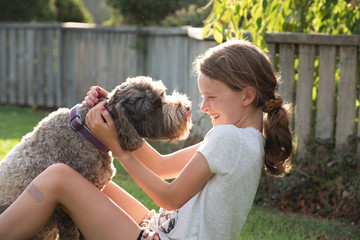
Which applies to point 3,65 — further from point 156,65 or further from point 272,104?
point 272,104

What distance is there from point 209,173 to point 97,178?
0.83 m

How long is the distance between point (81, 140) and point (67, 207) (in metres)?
0.47

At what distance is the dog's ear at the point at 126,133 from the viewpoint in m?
2.91

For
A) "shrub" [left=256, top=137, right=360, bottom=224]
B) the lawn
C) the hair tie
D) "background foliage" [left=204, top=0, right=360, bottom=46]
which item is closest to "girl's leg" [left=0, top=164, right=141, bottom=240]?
the hair tie

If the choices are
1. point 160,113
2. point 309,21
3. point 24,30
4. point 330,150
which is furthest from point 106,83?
point 160,113

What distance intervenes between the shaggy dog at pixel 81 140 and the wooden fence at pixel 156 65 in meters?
2.19

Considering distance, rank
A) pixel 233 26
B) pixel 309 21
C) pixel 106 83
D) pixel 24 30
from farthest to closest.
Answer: pixel 24 30 < pixel 106 83 < pixel 309 21 < pixel 233 26

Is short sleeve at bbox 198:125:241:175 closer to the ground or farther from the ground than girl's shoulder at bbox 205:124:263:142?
closer to the ground

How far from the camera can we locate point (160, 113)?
322cm

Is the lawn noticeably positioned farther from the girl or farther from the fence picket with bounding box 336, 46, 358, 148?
the girl

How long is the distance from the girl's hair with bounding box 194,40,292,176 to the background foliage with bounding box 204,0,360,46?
1535 millimetres

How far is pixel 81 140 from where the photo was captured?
10.3 ft

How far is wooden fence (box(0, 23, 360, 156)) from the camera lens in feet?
16.3

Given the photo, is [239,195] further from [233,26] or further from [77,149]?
[233,26]
